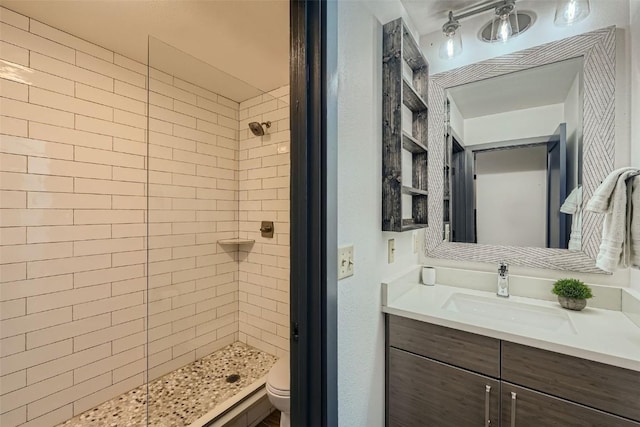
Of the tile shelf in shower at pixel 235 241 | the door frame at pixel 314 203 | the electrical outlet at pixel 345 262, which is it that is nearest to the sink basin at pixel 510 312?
the electrical outlet at pixel 345 262

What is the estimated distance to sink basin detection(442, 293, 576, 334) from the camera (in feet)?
3.87

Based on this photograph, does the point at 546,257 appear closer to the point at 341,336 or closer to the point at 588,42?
the point at 588,42

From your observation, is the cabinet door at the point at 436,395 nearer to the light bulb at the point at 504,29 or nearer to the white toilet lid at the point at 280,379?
the white toilet lid at the point at 280,379

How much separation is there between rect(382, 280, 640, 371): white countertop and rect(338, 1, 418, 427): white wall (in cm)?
18

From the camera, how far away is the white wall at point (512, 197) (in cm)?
146

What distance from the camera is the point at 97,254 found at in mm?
1697

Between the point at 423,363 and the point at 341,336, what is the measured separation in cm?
47

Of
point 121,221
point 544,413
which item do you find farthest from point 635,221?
point 121,221

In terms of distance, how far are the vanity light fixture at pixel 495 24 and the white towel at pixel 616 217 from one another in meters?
0.93

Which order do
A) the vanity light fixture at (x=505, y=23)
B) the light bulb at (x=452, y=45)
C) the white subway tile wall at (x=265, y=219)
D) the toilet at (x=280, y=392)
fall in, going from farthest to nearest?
the white subway tile wall at (x=265, y=219) < the light bulb at (x=452, y=45) < the toilet at (x=280, y=392) < the vanity light fixture at (x=505, y=23)

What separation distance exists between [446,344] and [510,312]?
0.46m

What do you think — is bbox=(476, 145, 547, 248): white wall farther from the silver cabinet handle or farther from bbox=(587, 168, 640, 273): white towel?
the silver cabinet handle

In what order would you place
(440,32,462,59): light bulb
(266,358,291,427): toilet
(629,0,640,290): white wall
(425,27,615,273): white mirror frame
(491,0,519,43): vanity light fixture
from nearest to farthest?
(629,0,640,290): white wall, (425,27,615,273): white mirror frame, (491,0,519,43): vanity light fixture, (266,358,291,427): toilet, (440,32,462,59): light bulb

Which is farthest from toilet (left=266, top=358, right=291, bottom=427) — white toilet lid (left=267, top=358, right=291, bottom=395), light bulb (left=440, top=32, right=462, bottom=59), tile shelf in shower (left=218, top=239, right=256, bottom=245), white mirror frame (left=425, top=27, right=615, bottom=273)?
light bulb (left=440, top=32, right=462, bottom=59)
